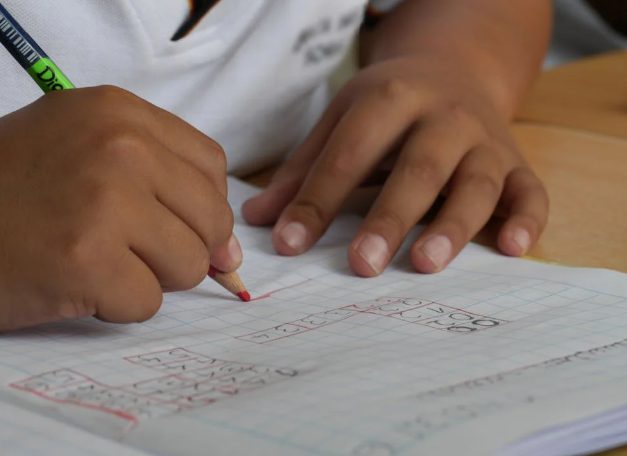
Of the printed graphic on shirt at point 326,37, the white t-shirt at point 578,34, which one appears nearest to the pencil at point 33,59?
the printed graphic on shirt at point 326,37

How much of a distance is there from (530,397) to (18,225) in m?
0.21

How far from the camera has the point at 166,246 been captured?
352 mm

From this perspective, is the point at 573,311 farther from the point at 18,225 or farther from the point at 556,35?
the point at 556,35

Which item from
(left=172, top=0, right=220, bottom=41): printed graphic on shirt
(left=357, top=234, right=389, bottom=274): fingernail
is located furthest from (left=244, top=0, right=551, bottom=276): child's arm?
(left=172, top=0, right=220, bottom=41): printed graphic on shirt

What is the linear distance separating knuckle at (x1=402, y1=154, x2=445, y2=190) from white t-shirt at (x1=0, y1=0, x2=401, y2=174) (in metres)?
0.18

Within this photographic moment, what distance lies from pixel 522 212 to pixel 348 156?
0.36 feet

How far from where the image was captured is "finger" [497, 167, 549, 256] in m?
0.45

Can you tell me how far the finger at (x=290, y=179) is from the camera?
0.51 m

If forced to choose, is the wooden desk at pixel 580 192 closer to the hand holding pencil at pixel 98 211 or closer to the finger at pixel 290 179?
the finger at pixel 290 179

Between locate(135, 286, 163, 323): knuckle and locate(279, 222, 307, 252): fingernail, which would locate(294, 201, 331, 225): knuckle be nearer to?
locate(279, 222, 307, 252): fingernail

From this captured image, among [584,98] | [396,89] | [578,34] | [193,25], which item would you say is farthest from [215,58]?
[578,34]

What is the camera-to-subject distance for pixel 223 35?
58cm

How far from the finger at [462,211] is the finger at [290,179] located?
10cm

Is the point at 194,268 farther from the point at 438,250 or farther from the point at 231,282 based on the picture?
the point at 438,250
